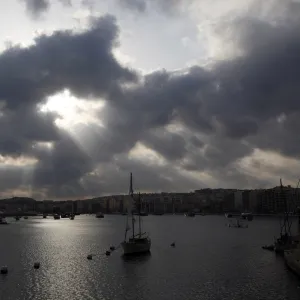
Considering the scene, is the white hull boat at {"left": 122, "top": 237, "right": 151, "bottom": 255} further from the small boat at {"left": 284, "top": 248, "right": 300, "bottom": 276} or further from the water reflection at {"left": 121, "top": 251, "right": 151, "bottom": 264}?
the small boat at {"left": 284, "top": 248, "right": 300, "bottom": 276}

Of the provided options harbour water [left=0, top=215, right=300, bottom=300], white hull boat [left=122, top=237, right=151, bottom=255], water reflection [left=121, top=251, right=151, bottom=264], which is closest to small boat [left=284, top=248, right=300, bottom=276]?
harbour water [left=0, top=215, right=300, bottom=300]

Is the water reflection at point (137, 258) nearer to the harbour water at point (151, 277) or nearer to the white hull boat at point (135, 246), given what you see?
the harbour water at point (151, 277)

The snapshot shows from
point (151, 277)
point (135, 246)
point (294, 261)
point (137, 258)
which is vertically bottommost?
point (151, 277)

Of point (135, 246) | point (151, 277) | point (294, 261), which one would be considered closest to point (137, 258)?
point (135, 246)

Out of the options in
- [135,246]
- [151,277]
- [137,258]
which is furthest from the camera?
[135,246]

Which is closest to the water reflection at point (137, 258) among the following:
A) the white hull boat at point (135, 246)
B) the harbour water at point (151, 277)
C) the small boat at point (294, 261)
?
the harbour water at point (151, 277)

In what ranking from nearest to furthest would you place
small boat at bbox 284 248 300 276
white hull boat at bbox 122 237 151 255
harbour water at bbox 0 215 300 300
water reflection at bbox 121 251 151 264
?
harbour water at bbox 0 215 300 300 < small boat at bbox 284 248 300 276 < water reflection at bbox 121 251 151 264 < white hull boat at bbox 122 237 151 255

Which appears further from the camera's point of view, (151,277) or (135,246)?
(135,246)

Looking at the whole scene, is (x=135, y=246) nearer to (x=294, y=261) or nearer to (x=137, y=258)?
(x=137, y=258)

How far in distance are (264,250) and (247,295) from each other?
49705 mm

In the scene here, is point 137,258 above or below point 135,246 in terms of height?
below

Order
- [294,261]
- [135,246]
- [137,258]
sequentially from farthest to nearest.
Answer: [135,246]
[137,258]
[294,261]

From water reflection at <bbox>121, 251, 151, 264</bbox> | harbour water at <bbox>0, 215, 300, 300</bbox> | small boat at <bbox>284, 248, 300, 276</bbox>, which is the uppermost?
small boat at <bbox>284, 248, 300, 276</bbox>

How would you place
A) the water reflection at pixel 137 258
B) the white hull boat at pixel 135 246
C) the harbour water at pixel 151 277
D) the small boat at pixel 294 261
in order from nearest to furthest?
1. the harbour water at pixel 151 277
2. the small boat at pixel 294 261
3. the water reflection at pixel 137 258
4. the white hull boat at pixel 135 246
